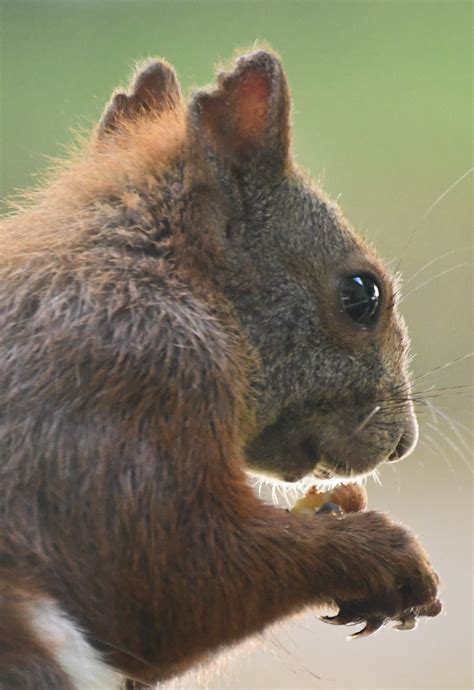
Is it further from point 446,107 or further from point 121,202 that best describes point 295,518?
point 446,107

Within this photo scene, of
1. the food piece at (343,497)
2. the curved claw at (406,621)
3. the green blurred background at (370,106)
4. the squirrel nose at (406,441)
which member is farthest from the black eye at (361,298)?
the green blurred background at (370,106)

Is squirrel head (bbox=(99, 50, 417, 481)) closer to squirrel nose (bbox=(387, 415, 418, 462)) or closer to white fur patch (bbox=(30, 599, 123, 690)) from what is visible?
squirrel nose (bbox=(387, 415, 418, 462))

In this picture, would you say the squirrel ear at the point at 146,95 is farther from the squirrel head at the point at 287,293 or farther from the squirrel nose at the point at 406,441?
the squirrel nose at the point at 406,441

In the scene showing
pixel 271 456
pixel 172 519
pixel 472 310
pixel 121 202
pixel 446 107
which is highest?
pixel 446 107

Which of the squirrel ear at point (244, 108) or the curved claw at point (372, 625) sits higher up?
the squirrel ear at point (244, 108)

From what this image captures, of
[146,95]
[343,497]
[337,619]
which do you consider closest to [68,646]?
[337,619]

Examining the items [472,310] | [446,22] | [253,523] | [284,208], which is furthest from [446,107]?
[253,523]

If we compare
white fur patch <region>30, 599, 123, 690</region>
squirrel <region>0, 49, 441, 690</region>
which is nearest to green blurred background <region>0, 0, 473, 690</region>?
squirrel <region>0, 49, 441, 690</region>
